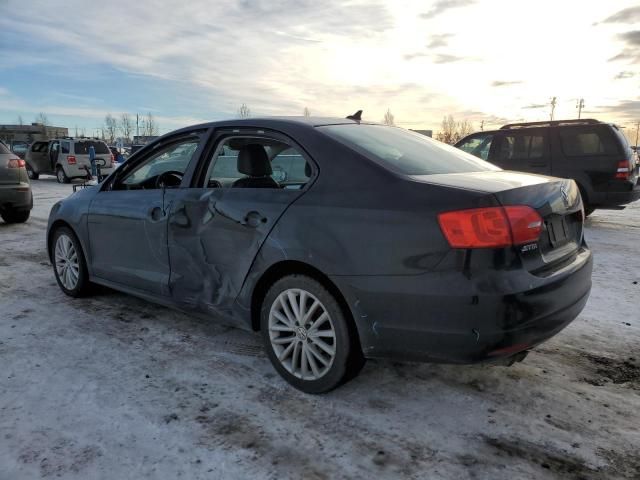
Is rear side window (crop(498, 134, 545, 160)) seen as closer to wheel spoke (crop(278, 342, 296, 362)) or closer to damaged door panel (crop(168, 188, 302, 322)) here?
damaged door panel (crop(168, 188, 302, 322))

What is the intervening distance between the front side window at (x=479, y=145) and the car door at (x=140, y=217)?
717 cm

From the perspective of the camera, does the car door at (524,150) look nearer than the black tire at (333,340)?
No

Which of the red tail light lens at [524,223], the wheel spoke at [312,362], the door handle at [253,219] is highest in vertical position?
the red tail light lens at [524,223]

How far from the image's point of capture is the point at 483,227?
2256 mm

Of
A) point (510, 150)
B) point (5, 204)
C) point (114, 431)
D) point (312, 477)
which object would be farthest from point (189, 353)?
point (510, 150)

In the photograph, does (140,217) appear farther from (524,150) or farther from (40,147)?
(40,147)

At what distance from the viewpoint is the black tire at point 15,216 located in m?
8.66

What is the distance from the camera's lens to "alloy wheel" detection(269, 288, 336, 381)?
9.06 ft

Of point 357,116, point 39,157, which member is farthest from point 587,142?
point 39,157

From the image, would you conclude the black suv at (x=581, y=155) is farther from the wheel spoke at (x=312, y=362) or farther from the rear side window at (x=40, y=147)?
the rear side window at (x=40, y=147)

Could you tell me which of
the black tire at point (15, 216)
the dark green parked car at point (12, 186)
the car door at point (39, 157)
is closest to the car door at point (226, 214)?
the dark green parked car at point (12, 186)

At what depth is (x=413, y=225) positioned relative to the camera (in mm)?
2361

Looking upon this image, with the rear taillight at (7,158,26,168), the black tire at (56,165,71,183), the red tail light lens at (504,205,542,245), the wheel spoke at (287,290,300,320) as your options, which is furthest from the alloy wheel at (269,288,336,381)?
the black tire at (56,165,71,183)

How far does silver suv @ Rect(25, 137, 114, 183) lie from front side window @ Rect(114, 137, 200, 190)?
1546 centimetres
